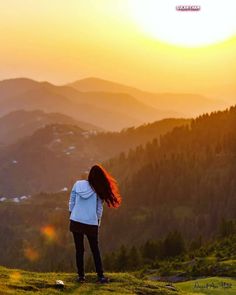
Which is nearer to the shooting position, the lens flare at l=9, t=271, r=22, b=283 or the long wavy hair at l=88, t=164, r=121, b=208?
the long wavy hair at l=88, t=164, r=121, b=208

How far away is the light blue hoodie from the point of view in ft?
70.1

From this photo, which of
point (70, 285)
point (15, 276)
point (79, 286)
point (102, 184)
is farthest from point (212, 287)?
point (15, 276)

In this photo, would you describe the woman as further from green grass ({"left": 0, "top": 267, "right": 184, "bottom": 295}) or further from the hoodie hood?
green grass ({"left": 0, "top": 267, "right": 184, "bottom": 295})

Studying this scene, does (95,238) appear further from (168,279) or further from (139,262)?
(139,262)

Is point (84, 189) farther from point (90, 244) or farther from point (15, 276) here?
point (15, 276)

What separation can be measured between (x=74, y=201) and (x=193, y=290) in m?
9.73

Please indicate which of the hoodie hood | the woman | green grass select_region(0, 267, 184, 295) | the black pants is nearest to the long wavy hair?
the woman

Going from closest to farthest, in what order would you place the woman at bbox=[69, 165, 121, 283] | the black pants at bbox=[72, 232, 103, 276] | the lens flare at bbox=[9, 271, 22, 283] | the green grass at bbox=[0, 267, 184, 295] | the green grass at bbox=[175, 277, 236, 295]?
the green grass at bbox=[0, 267, 184, 295], the woman at bbox=[69, 165, 121, 283], the black pants at bbox=[72, 232, 103, 276], the lens flare at bbox=[9, 271, 22, 283], the green grass at bbox=[175, 277, 236, 295]

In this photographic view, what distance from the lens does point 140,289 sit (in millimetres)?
23172

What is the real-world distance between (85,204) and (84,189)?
Result: 0.63 meters

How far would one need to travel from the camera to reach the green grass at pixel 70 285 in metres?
20.8

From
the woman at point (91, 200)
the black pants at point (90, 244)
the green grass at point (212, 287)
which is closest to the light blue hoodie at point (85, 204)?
the woman at point (91, 200)

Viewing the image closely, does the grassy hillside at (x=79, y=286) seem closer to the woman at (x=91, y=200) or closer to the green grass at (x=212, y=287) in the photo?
the green grass at (x=212, y=287)

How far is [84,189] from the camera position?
21453 mm
